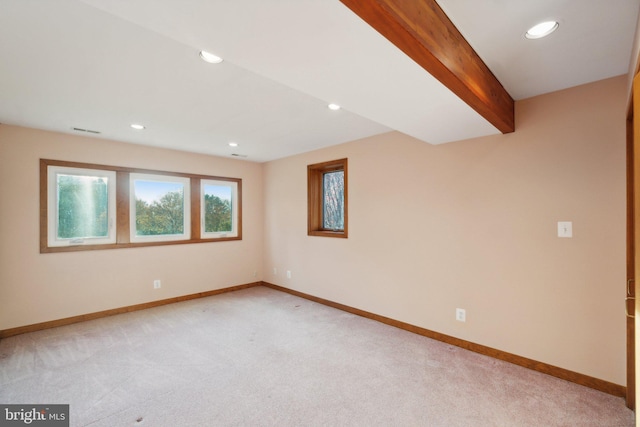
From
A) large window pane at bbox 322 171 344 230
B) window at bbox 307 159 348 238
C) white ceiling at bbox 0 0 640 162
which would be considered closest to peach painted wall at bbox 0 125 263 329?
white ceiling at bbox 0 0 640 162

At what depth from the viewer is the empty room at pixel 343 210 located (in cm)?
148

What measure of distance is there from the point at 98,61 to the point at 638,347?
3413mm

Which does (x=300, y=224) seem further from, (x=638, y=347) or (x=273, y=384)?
(x=638, y=347)

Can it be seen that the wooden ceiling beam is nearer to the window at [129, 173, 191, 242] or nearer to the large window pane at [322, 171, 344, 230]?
the large window pane at [322, 171, 344, 230]

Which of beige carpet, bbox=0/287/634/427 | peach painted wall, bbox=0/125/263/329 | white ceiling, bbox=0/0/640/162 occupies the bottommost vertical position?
beige carpet, bbox=0/287/634/427

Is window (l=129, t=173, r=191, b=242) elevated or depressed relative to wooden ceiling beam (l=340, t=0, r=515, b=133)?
depressed

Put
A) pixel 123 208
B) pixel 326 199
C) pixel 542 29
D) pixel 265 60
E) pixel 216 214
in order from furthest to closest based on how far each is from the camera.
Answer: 1. pixel 216 214
2. pixel 326 199
3. pixel 123 208
4. pixel 542 29
5. pixel 265 60

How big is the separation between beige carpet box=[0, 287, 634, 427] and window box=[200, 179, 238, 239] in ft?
6.11

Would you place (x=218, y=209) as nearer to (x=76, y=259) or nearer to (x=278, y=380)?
(x=76, y=259)

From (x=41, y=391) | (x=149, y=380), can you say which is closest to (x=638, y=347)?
(x=149, y=380)

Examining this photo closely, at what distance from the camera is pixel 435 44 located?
1.30 metres

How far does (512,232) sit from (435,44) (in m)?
2.01

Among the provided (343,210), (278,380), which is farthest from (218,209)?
(278,380)

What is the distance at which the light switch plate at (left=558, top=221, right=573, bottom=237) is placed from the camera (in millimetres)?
2281
